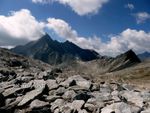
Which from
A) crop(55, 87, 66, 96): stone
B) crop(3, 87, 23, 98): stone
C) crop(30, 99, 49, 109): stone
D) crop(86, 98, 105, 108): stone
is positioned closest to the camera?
crop(30, 99, 49, 109): stone

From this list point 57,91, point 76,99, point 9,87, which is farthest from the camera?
point 9,87

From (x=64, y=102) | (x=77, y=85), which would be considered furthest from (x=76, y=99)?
(x=77, y=85)

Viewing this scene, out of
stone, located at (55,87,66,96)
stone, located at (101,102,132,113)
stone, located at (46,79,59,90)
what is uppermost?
stone, located at (46,79,59,90)

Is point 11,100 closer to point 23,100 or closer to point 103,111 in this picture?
point 23,100

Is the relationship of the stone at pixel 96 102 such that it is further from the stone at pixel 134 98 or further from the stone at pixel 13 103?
the stone at pixel 13 103

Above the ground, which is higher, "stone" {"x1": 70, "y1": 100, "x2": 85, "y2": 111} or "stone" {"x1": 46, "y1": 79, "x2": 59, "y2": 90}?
"stone" {"x1": 46, "y1": 79, "x2": 59, "y2": 90}

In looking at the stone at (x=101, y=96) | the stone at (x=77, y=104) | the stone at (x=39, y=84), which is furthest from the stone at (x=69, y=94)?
the stone at (x=39, y=84)

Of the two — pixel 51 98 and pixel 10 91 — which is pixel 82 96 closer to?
pixel 51 98

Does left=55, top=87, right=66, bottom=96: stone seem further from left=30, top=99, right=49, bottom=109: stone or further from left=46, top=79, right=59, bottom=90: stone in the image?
left=30, top=99, right=49, bottom=109: stone

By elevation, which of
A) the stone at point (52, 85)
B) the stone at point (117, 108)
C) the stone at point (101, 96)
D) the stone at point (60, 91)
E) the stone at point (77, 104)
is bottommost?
the stone at point (117, 108)

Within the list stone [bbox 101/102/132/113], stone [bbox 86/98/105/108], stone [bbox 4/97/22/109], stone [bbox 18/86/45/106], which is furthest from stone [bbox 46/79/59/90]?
stone [bbox 101/102/132/113]

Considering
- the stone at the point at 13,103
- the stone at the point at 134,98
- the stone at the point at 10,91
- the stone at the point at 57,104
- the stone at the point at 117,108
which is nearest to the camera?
the stone at the point at 117,108

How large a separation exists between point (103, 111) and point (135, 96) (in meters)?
7.74

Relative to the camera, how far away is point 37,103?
1398 inches
